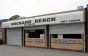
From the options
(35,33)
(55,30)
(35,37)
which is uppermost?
(55,30)

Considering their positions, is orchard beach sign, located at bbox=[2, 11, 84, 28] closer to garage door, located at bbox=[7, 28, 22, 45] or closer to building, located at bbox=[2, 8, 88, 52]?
building, located at bbox=[2, 8, 88, 52]

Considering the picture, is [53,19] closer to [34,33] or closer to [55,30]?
[55,30]

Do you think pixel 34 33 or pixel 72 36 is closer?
pixel 72 36

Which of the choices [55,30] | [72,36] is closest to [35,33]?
[55,30]

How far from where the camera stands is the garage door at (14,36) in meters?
35.4

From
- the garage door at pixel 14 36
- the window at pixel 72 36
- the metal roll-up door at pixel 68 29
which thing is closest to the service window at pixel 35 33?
the metal roll-up door at pixel 68 29

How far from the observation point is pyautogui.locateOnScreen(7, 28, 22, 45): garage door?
35.4 meters

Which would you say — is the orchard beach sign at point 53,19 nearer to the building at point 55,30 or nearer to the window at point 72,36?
the building at point 55,30

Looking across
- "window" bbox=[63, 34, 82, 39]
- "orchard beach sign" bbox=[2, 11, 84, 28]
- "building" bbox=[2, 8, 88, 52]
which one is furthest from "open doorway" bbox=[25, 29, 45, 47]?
"window" bbox=[63, 34, 82, 39]

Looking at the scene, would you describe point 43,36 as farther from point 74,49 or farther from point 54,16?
point 74,49

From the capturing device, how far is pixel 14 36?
37.2 metres

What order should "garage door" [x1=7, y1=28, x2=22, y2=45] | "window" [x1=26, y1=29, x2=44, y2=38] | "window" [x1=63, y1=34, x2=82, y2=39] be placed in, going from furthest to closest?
1. "garage door" [x1=7, y1=28, x2=22, y2=45]
2. "window" [x1=26, y1=29, x2=44, y2=38]
3. "window" [x1=63, y1=34, x2=82, y2=39]

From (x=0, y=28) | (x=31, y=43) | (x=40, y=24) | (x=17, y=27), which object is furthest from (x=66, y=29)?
(x=0, y=28)

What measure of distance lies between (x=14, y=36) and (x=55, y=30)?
37.4 ft
